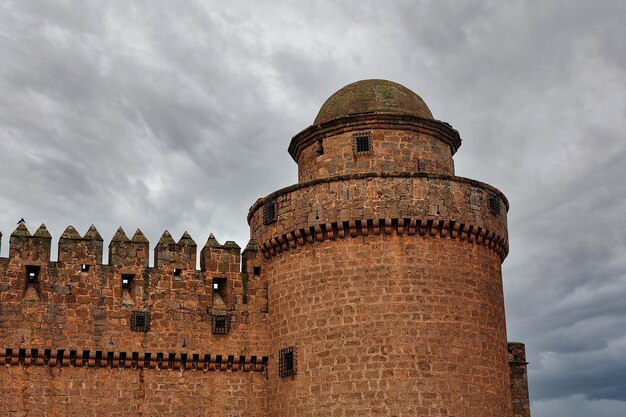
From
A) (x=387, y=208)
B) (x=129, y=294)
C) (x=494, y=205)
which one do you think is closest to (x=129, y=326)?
(x=129, y=294)

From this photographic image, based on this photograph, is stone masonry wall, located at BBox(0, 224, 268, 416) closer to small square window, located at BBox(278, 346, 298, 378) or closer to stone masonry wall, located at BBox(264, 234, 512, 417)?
small square window, located at BBox(278, 346, 298, 378)

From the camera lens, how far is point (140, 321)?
22.9 meters

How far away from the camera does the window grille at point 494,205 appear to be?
23.5 m

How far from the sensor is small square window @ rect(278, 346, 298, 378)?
22266mm

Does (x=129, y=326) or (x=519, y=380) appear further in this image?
(x=519, y=380)

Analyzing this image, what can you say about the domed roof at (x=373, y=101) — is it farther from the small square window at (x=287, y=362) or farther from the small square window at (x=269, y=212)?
the small square window at (x=287, y=362)

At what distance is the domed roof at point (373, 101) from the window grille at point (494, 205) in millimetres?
3168

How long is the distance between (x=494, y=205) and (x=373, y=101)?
487 centimetres

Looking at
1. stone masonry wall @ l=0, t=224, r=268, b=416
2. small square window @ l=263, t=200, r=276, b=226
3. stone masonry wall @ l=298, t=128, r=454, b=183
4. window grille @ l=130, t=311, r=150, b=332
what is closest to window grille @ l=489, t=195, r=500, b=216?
stone masonry wall @ l=298, t=128, r=454, b=183

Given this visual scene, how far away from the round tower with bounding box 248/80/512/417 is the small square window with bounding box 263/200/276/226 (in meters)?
0.06

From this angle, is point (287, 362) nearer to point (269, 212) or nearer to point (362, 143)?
point (269, 212)

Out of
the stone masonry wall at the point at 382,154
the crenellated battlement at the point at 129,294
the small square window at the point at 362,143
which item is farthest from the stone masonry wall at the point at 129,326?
the small square window at the point at 362,143

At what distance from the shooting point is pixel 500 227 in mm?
23719

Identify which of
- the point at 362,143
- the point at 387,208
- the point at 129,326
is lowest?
the point at 129,326
